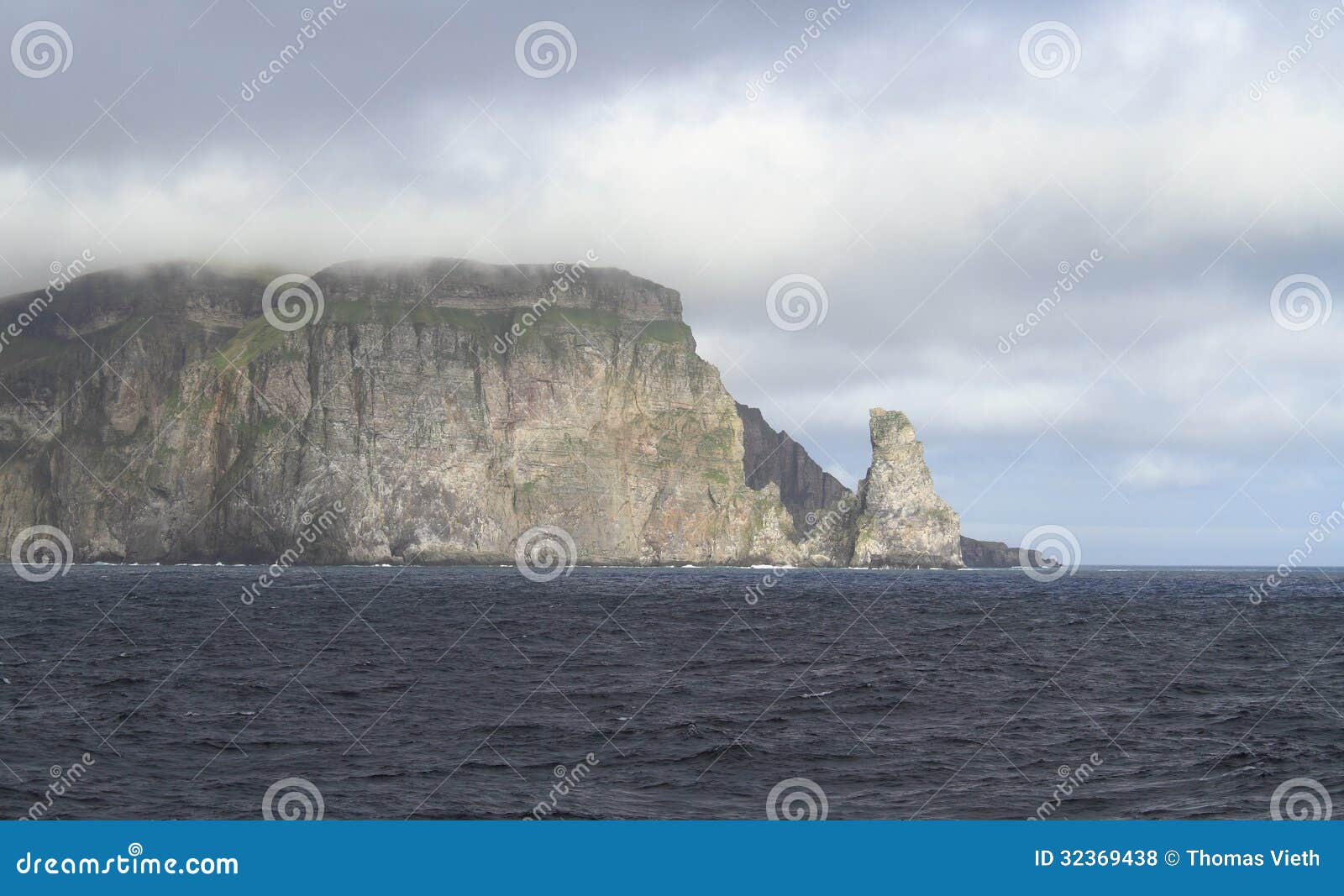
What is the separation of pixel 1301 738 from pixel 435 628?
147 ft

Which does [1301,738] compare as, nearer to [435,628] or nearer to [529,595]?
[435,628]

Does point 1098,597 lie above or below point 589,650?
above

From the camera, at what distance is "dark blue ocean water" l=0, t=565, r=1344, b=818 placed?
72.7 ft

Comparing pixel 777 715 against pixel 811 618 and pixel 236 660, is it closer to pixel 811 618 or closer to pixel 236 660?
pixel 236 660

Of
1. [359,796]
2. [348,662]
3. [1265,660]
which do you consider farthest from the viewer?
[1265,660]

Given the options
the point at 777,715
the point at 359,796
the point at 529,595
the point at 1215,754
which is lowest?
the point at 359,796

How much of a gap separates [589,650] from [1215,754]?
94.3 feet

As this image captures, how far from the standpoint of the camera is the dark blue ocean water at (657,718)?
22.2 metres

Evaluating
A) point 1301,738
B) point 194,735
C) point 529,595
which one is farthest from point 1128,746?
point 529,595

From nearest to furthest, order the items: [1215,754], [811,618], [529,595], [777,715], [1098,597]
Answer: [1215,754], [777,715], [811,618], [529,595], [1098,597]

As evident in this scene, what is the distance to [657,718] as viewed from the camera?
30.8m

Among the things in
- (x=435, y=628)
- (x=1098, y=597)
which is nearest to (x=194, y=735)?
(x=435, y=628)

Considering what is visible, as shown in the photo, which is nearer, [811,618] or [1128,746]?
[1128,746]

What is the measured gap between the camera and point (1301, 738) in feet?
94.7
